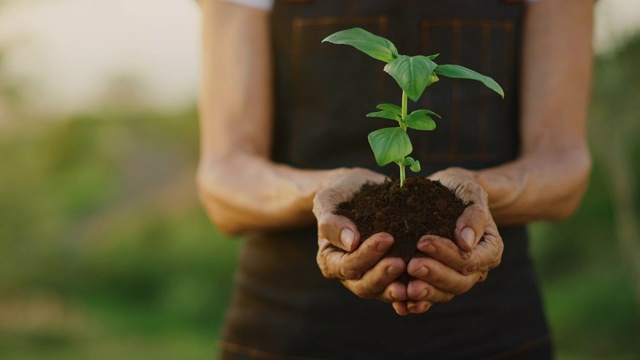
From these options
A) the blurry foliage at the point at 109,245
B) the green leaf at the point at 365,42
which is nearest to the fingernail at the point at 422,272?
the green leaf at the point at 365,42

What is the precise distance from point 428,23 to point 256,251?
0.69 m

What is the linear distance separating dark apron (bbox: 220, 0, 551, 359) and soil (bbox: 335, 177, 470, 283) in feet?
1.36

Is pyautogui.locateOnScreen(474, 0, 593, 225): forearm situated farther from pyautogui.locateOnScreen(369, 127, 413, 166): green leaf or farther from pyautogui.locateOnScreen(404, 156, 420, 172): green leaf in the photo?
pyautogui.locateOnScreen(369, 127, 413, 166): green leaf

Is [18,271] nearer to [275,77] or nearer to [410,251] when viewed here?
[275,77]

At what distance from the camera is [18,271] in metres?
6.24

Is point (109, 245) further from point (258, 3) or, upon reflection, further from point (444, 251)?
point (444, 251)

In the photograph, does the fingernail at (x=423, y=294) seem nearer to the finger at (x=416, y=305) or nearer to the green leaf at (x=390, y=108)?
the finger at (x=416, y=305)

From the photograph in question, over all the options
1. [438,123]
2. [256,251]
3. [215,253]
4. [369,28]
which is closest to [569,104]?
[438,123]

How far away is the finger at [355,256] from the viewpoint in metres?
1.48

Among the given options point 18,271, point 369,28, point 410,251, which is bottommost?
point 18,271

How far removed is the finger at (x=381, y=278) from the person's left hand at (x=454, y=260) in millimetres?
22

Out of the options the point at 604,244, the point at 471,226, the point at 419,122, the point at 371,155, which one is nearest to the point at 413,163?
the point at 419,122

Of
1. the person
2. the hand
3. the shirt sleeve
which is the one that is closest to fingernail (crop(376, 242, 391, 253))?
the hand

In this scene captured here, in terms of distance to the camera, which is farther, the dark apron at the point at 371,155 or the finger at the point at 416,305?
the dark apron at the point at 371,155
